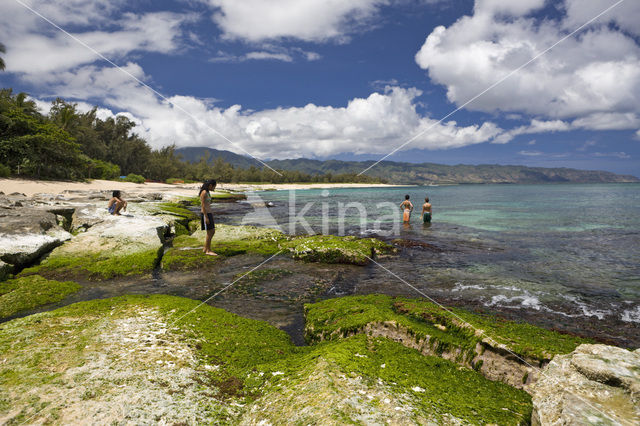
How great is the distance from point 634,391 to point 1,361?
27.8ft

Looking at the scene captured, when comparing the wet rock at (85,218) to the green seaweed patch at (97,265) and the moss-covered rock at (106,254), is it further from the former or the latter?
the green seaweed patch at (97,265)

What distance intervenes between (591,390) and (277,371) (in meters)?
4.12

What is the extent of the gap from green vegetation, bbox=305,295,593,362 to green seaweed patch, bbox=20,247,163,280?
736 cm

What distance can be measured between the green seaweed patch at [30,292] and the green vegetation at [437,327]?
24.0 ft

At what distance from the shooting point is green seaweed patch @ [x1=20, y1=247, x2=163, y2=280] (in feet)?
34.3

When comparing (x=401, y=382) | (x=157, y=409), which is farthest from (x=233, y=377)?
(x=401, y=382)

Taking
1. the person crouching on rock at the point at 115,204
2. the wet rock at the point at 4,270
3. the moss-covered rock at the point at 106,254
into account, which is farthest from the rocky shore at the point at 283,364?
the person crouching on rock at the point at 115,204

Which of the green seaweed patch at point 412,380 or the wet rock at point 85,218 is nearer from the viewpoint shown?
the green seaweed patch at point 412,380

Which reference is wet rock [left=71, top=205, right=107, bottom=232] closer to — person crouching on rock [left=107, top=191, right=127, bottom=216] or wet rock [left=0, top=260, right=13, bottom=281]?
person crouching on rock [left=107, top=191, right=127, bottom=216]

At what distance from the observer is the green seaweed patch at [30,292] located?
26.0 ft

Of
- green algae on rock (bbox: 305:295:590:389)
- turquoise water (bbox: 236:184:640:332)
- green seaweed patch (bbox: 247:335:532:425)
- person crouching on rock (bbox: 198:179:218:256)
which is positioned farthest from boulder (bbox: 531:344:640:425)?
person crouching on rock (bbox: 198:179:218:256)

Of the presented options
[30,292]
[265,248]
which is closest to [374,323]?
[30,292]

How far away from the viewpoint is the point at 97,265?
1108 cm

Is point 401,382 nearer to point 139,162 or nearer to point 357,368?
point 357,368
